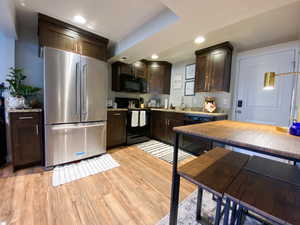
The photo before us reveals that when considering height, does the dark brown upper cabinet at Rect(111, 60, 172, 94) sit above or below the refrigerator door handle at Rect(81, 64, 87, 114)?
above

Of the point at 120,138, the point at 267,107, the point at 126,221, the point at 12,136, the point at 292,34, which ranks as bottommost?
the point at 126,221

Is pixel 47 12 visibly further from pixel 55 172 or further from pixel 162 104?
pixel 162 104

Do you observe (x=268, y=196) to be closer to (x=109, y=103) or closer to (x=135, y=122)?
(x=135, y=122)

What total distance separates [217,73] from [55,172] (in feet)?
11.3

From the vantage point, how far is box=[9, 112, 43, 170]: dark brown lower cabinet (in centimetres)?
183

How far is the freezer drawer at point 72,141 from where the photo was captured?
1952 millimetres

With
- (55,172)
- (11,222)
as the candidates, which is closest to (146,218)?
(11,222)

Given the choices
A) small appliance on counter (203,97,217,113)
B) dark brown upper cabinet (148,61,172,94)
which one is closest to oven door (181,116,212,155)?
small appliance on counter (203,97,217,113)

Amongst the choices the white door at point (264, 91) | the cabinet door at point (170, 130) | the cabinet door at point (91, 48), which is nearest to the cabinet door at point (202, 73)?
the white door at point (264, 91)

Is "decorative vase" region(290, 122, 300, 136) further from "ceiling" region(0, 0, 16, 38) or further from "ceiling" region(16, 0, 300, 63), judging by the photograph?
"ceiling" region(0, 0, 16, 38)

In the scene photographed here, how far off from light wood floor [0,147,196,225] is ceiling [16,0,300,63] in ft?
7.06

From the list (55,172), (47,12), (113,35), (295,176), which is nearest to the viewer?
(295,176)

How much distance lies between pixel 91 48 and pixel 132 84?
1307 mm

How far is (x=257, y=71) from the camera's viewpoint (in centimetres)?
253
